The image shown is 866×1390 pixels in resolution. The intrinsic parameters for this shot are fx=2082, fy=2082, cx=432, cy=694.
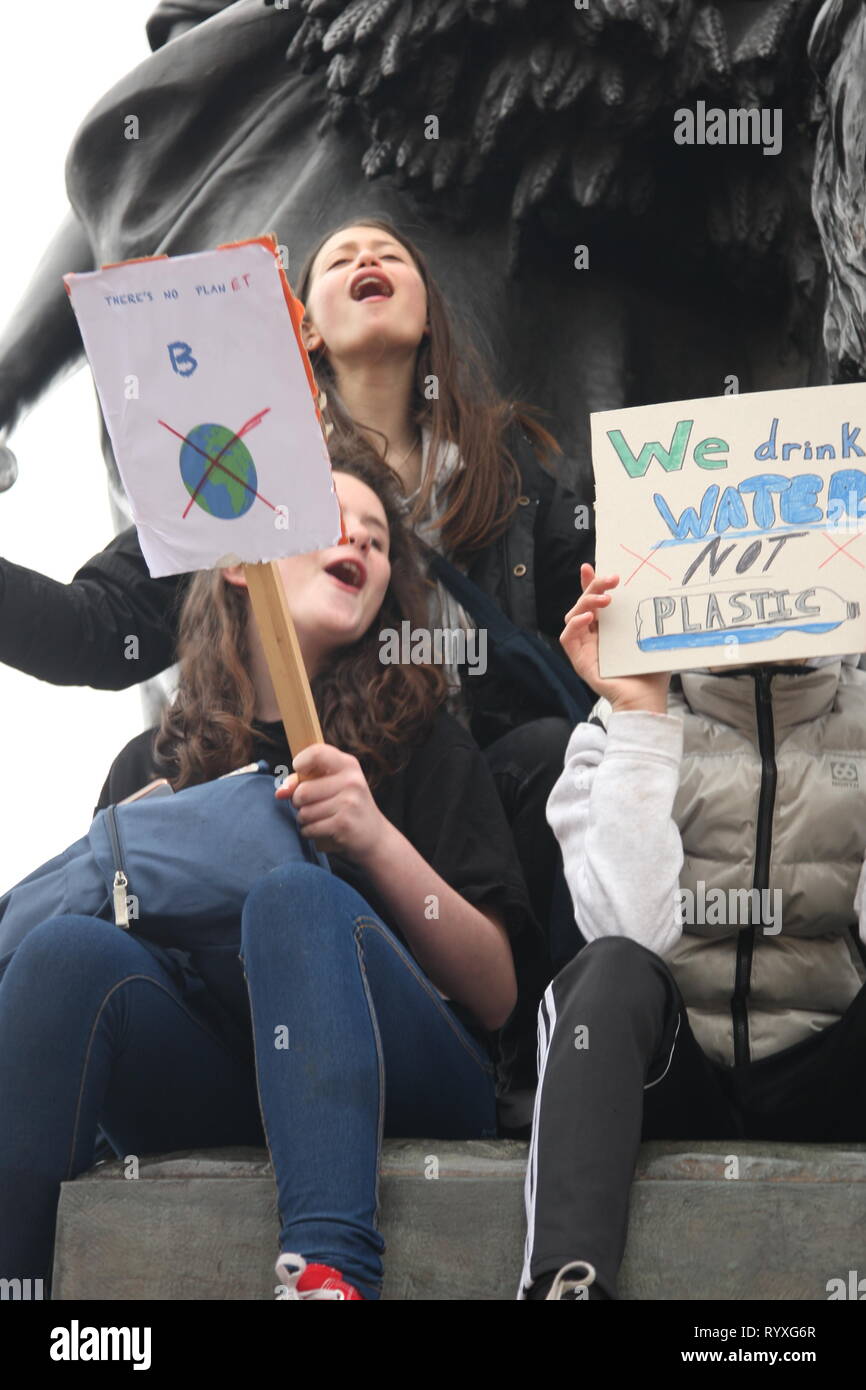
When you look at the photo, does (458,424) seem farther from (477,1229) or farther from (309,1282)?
(309,1282)

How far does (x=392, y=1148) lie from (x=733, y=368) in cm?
255

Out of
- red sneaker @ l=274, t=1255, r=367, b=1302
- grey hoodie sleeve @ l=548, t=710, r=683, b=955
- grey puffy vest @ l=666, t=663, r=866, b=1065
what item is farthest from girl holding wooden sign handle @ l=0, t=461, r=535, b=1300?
grey puffy vest @ l=666, t=663, r=866, b=1065

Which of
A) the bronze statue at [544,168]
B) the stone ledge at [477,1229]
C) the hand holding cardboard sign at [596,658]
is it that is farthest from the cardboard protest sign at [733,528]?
the bronze statue at [544,168]

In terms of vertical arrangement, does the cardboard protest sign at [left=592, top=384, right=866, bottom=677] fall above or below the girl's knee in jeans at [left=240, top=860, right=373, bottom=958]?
above

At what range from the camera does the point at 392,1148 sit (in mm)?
2943

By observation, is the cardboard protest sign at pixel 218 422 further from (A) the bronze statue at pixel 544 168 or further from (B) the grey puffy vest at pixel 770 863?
(A) the bronze statue at pixel 544 168

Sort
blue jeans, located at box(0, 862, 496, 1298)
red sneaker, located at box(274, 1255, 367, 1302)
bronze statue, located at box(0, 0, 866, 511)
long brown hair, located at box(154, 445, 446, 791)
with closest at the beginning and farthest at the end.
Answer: red sneaker, located at box(274, 1255, 367, 1302)
blue jeans, located at box(0, 862, 496, 1298)
long brown hair, located at box(154, 445, 446, 791)
bronze statue, located at box(0, 0, 866, 511)

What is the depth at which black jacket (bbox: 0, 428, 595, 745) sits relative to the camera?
12.5 feet

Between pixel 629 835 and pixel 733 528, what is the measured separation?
0.51 meters

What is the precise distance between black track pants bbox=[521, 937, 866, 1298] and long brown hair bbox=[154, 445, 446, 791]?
732 millimetres

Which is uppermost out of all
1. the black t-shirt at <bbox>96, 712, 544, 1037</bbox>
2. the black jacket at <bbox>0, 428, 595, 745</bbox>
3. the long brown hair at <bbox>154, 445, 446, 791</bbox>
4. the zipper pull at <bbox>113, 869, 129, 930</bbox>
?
the black jacket at <bbox>0, 428, 595, 745</bbox>

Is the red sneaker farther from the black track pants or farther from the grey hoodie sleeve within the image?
the grey hoodie sleeve
